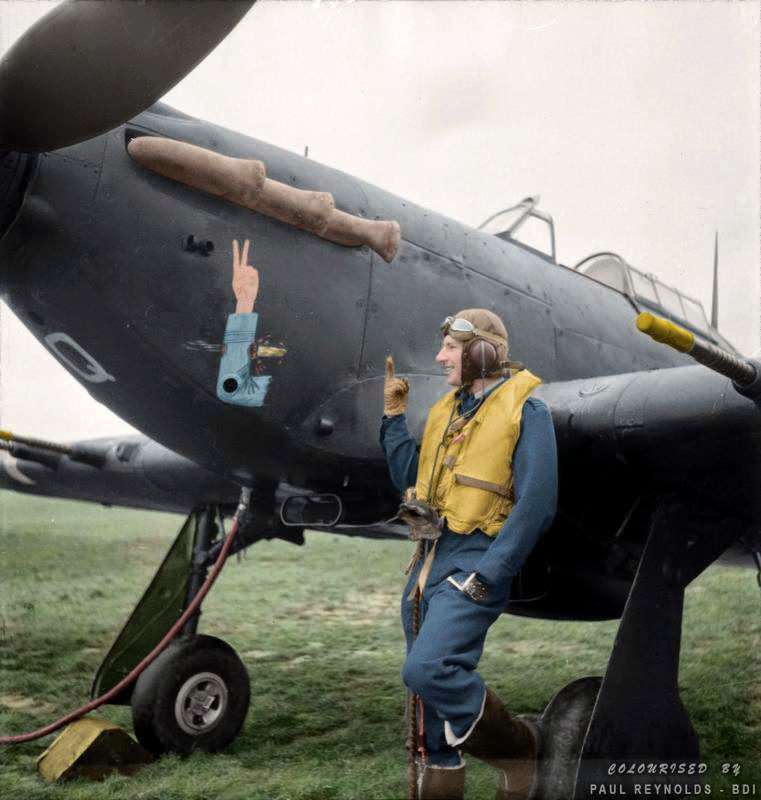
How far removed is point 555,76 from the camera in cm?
337

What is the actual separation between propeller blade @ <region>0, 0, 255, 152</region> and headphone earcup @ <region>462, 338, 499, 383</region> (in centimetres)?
103

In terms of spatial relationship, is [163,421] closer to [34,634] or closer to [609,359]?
[609,359]

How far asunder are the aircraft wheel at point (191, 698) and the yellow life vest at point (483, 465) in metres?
1.67

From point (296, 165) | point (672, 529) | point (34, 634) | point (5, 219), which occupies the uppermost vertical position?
point (296, 165)

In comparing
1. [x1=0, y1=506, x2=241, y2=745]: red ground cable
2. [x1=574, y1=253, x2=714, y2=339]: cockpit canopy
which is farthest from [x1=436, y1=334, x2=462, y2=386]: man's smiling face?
[x1=574, y1=253, x2=714, y2=339]: cockpit canopy

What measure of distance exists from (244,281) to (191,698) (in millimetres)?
1815

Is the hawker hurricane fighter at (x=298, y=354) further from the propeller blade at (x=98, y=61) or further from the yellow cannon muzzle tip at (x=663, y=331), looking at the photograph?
the yellow cannon muzzle tip at (x=663, y=331)

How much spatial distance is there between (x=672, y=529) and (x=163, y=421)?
184 cm

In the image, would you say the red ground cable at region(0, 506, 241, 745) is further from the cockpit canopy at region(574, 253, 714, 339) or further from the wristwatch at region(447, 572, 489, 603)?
the cockpit canopy at region(574, 253, 714, 339)

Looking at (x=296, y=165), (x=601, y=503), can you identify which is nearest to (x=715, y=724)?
(x=601, y=503)

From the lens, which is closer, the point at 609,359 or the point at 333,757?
the point at 333,757

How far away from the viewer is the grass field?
283cm

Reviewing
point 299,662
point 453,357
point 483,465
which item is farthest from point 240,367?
point 299,662

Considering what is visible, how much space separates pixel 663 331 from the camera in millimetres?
1626
